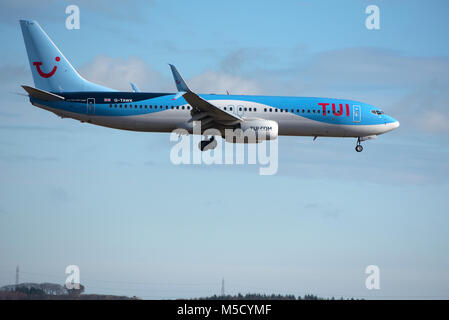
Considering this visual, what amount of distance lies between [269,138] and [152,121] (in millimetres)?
8399

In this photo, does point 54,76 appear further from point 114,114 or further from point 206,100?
point 206,100

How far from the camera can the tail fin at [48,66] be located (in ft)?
172

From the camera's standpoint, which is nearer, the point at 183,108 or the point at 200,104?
the point at 200,104

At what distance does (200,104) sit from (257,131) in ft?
14.4

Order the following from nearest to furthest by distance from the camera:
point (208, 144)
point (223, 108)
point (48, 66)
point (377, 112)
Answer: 1. point (223, 108)
2. point (208, 144)
3. point (48, 66)
4. point (377, 112)

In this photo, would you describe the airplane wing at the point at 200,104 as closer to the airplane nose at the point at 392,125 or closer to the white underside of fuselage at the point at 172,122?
the white underside of fuselage at the point at 172,122

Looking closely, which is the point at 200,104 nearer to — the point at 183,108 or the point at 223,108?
the point at 183,108

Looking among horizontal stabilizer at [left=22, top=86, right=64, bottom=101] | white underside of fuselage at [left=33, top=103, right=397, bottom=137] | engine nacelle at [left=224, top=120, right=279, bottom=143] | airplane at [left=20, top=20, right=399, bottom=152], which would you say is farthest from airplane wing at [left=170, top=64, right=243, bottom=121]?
horizontal stabilizer at [left=22, top=86, right=64, bottom=101]

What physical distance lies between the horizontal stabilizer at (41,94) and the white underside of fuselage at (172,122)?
2.09ft

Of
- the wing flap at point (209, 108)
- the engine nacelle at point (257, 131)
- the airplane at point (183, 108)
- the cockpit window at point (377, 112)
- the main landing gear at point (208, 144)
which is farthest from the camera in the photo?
the cockpit window at point (377, 112)

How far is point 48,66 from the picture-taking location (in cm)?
5300

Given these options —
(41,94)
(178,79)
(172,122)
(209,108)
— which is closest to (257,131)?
(209,108)

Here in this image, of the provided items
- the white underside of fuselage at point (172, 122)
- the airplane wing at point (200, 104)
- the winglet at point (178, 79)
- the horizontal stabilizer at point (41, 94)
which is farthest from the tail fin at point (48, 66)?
the airplane wing at point (200, 104)
